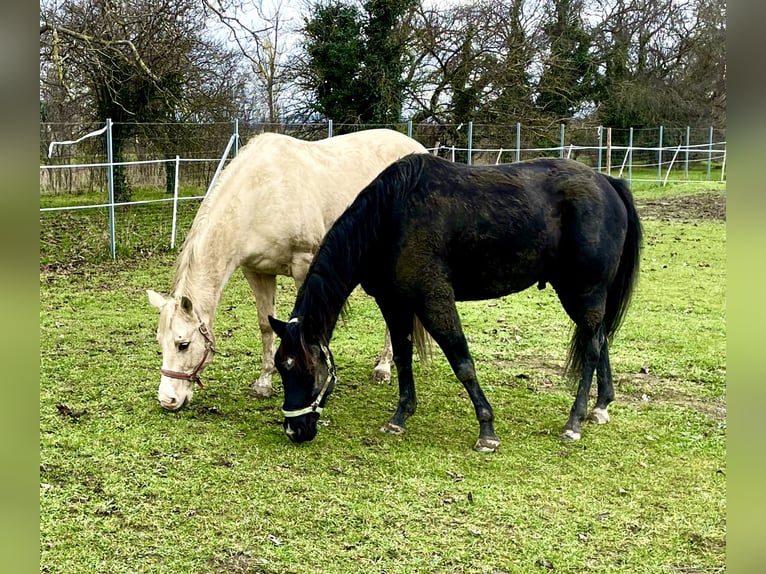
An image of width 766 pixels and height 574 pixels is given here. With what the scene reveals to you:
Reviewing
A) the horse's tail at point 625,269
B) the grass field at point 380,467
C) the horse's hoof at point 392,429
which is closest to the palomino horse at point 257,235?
the grass field at point 380,467

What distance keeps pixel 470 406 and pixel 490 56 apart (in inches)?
709

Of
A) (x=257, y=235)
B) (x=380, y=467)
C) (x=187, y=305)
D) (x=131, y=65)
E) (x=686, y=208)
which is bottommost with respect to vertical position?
(x=380, y=467)

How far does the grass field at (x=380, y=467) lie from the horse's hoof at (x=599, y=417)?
0.05 m

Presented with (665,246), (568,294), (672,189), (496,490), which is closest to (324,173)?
(568,294)

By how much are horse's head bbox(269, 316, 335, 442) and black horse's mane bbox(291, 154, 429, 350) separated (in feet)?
0.16

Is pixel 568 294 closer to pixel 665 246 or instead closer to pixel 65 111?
pixel 665 246

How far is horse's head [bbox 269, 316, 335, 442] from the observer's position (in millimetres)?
3410

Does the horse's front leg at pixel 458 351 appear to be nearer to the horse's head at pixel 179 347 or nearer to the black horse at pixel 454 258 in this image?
the black horse at pixel 454 258

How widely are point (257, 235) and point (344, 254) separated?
1000 mm

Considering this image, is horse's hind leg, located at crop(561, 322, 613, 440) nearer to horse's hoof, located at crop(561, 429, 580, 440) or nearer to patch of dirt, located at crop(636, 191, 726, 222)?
horse's hoof, located at crop(561, 429, 580, 440)

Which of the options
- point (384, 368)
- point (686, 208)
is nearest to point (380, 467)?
point (384, 368)

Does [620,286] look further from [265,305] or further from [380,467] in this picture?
[265,305]

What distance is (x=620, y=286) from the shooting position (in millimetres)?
4168

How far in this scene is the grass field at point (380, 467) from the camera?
2.62 m
